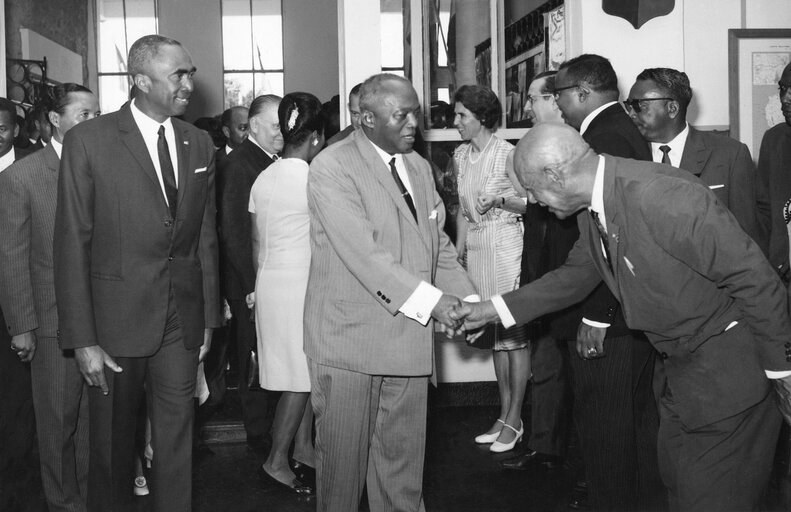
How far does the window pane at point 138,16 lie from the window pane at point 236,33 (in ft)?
4.18

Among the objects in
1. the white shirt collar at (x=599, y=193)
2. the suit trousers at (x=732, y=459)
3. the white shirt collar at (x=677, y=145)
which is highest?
the white shirt collar at (x=677, y=145)

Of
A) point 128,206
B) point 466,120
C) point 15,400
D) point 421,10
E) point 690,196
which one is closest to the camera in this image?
point 690,196

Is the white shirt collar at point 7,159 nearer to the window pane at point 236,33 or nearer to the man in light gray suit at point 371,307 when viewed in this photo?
the man in light gray suit at point 371,307

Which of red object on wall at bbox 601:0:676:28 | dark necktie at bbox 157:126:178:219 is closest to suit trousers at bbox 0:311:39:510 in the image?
dark necktie at bbox 157:126:178:219

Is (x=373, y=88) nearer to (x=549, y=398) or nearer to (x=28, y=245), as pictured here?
(x=28, y=245)

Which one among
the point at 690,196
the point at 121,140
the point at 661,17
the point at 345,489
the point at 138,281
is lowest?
the point at 345,489

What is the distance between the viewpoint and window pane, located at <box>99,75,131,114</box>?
1468 centimetres

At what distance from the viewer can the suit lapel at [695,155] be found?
139 inches

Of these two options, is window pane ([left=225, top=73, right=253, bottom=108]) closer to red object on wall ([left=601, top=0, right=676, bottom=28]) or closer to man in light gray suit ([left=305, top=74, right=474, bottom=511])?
red object on wall ([left=601, top=0, right=676, bottom=28])

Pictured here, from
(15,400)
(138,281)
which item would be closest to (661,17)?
(138,281)

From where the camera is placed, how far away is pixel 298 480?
12.5ft

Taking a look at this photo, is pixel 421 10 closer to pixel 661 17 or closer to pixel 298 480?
pixel 661 17

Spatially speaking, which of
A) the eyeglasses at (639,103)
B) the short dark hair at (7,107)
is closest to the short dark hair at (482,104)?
the eyeglasses at (639,103)

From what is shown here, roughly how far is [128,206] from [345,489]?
1.20m
